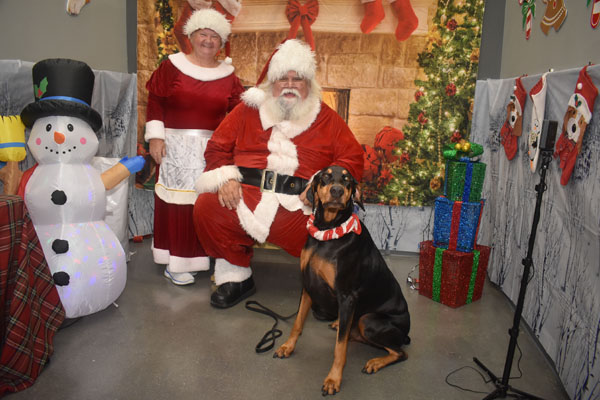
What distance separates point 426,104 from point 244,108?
1.81 meters

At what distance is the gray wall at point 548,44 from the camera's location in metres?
2.35

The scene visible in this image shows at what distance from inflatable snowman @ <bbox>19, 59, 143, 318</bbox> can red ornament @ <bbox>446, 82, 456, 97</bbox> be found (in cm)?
294

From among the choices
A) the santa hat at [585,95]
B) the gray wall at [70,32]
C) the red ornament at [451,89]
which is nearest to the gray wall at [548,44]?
the santa hat at [585,95]

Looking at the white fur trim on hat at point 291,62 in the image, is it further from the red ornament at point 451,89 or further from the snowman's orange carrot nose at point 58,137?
the red ornament at point 451,89

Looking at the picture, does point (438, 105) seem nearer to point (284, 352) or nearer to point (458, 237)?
point (458, 237)

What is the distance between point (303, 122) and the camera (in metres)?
2.92

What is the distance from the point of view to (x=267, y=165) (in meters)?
2.90

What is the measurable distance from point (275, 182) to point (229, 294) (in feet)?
2.71

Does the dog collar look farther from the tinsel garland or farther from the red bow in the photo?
the tinsel garland

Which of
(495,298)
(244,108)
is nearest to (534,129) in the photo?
(495,298)

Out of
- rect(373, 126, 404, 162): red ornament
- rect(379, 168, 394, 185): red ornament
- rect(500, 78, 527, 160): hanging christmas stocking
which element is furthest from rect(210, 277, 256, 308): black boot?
rect(500, 78, 527, 160): hanging christmas stocking

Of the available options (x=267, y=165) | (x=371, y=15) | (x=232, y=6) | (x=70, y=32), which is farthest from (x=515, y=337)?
(x=70, y=32)

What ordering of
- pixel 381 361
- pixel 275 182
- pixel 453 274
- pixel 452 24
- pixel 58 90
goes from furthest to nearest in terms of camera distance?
1. pixel 452 24
2. pixel 453 274
3. pixel 275 182
4. pixel 58 90
5. pixel 381 361

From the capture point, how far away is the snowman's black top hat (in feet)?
7.67
